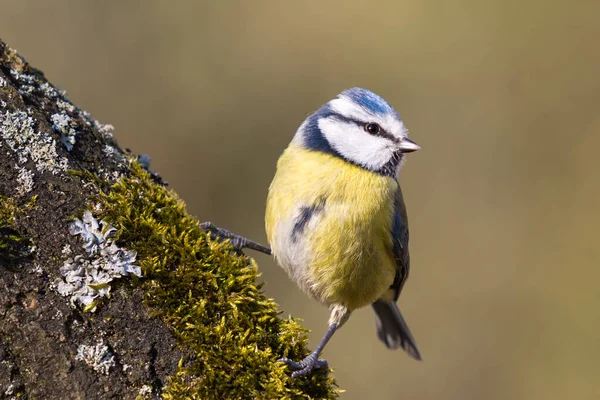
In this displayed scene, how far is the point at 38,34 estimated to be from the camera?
5.59 meters

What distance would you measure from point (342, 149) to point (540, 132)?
3835 mm

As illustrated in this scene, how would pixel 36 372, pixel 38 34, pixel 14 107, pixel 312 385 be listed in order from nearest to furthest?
1. pixel 36 372
2. pixel 14 107
3. pixel 312 385
4. pixel 38 34

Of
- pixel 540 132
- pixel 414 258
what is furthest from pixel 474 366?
pixel 540 132

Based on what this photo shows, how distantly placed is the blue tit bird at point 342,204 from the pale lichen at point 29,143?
1195 millimetres

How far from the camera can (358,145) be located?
9.01 ft

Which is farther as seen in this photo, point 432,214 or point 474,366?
point 432,214

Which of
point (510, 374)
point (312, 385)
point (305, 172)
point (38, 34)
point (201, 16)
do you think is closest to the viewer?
point (312, 385)

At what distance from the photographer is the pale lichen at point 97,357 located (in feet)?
4.86

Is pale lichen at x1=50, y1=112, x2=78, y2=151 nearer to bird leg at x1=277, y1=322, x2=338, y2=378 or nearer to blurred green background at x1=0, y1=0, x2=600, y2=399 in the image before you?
bird leg at x1=277, y1=322, x2=338, y2=378

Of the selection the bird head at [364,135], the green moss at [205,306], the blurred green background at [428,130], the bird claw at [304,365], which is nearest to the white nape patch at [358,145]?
the bird head at [364,135]

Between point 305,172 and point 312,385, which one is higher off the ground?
point 305,172

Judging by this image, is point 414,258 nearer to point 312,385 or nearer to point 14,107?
point 312,385

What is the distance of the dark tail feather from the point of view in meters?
3.88

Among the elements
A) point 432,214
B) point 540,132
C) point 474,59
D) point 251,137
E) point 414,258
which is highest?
point 474,59
